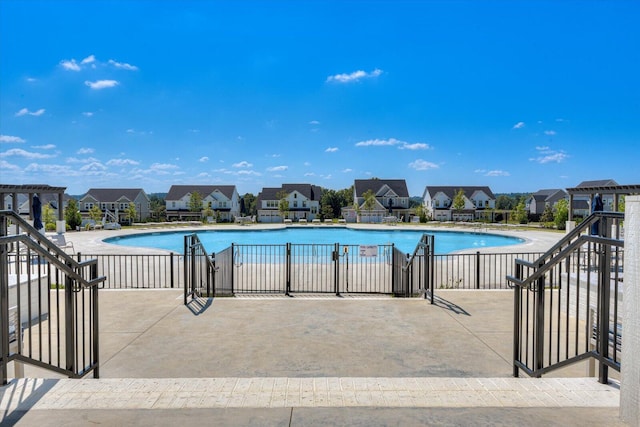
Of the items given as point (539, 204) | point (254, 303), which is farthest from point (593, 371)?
point (539, 204)

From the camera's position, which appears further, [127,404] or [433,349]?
[433,349]

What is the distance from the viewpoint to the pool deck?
3.72 meters

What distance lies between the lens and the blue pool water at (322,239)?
3420 cm

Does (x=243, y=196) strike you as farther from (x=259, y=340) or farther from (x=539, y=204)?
(x=259, y=340)

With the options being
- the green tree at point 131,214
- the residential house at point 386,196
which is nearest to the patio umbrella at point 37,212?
the green tree at point 131,214

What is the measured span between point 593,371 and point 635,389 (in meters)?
1.96

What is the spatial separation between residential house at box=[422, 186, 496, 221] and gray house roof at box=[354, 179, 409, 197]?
259 inches

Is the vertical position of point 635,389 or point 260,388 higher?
point 635,389

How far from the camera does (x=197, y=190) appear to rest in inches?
2977

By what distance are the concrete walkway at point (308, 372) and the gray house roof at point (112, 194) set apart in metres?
75.7

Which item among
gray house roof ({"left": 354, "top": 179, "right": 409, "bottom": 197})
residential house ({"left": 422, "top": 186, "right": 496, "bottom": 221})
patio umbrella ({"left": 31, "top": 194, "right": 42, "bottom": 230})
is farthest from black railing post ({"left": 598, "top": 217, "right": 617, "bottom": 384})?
residential house ({"left": 422, "top": 186, "right": 496, "bottom": 221})

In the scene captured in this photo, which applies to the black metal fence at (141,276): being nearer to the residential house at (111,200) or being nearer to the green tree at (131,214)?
the green tree at (131,214)

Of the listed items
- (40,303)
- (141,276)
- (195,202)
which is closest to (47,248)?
(40,303)

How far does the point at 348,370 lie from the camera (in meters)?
5.39
